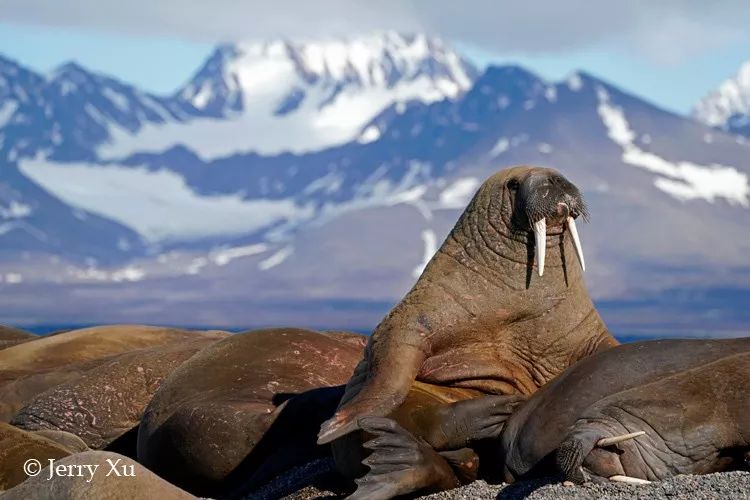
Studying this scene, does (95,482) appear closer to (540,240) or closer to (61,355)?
(540,240)

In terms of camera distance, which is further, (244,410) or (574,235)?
(244,410)

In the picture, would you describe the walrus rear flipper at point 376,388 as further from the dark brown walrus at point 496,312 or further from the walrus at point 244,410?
the walrus at point 244,410

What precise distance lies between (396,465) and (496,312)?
60.1 inches

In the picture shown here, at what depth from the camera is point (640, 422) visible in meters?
7.09

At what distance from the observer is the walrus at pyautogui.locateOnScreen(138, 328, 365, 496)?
30.3 ft

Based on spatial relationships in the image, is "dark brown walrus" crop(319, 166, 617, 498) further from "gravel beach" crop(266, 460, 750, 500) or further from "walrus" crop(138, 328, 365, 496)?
"walrus" crop(138, 328, 365, 496)

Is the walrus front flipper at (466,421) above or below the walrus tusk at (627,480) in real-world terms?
above

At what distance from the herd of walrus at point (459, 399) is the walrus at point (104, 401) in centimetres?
5

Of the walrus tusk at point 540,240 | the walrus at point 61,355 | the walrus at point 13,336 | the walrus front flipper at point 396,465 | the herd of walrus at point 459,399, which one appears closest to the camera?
the herd of walrus at point 459,399

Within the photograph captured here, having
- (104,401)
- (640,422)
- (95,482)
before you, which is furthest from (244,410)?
(640,422)

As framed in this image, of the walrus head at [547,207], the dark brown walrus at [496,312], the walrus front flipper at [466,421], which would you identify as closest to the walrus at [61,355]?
the dark brown walrus at [496,312]

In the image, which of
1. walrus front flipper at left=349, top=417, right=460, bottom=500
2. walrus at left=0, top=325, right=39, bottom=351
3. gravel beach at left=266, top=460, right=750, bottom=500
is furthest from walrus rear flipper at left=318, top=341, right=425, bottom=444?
walrus at left=0, top=325, right=39, bottom=351

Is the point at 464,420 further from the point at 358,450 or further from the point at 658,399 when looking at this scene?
the point at 658,399

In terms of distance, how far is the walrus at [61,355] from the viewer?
12648mm
